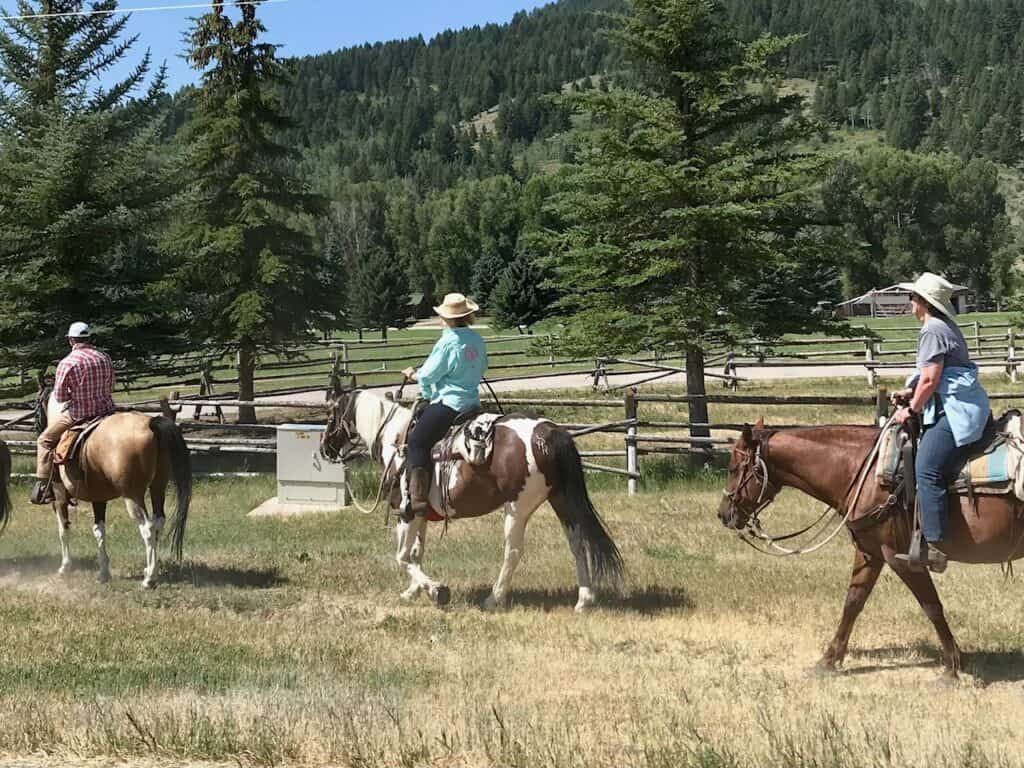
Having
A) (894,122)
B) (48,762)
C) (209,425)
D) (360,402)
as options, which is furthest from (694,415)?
(894,122)

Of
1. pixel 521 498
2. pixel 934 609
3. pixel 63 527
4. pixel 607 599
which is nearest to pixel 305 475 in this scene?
pixel 63 527

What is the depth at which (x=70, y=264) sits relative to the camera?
21.1m

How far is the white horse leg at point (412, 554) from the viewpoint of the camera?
1069cm

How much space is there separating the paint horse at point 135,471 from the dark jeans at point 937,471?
755 centimetres

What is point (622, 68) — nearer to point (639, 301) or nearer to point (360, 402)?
point (639, 301)

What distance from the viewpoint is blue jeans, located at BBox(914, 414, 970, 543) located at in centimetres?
752

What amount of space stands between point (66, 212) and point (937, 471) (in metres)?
17.3

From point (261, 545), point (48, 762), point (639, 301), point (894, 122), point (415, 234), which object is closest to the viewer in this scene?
point (48, 762)

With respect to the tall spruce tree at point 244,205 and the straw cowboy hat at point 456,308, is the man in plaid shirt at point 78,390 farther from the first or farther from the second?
the tall spruce tree at point 244,205

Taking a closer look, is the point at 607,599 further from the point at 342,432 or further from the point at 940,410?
the point at 940,410

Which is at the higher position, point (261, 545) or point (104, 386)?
point (104, 386)

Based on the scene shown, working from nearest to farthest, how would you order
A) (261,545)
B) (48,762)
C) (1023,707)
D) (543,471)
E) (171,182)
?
1. (48,762)
2. (1023,707)
3. (543,471)
4. (261,545)
5. (171,182)

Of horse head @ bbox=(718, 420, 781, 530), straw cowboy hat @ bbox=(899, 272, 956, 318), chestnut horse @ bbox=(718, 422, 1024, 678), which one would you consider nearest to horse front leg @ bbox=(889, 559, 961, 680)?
chestnut horse @ bbox=(718, 422, 1024, 678)

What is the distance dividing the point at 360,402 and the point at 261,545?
3.21 m
